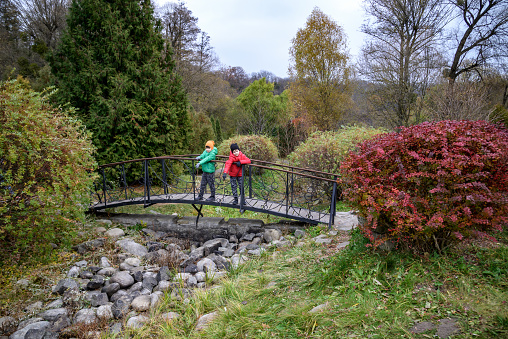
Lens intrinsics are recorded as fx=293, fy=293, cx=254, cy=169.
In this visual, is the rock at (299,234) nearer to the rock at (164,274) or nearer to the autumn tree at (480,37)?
the rock at (164,274)

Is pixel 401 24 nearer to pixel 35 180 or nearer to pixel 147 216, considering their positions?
pixel 147 216

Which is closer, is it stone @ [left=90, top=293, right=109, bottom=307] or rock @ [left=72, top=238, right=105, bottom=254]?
stone @ [left=90, top=293, right=109, bottom=307]

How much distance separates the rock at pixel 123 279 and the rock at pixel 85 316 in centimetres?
62

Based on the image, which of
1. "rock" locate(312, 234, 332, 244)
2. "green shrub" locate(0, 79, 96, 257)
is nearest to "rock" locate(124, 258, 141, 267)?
"green shrub" locate(0, 79, 96, 257)

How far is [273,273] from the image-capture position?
380 centimetres

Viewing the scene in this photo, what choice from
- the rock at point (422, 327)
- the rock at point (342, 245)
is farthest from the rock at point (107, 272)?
the rock at point (422, 327)

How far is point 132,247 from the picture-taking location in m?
5.38

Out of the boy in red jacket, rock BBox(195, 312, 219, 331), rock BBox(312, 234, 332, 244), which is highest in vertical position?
the boy in red jacket

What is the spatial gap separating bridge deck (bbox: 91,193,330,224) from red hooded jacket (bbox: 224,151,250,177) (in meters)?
0.63

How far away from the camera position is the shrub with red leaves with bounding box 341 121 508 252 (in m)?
2.78

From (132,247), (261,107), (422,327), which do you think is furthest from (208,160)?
(261,107)

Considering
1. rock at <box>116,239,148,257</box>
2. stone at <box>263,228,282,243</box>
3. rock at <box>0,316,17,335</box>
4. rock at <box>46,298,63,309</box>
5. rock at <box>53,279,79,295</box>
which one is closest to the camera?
rock at <box>0,316,17,335</box>

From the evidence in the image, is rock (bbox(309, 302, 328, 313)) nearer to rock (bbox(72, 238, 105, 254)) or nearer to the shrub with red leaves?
the shrub with red leaves

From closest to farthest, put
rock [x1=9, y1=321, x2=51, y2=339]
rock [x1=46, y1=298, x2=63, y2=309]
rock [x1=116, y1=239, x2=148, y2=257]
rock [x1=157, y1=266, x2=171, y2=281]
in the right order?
rock [x1=9, y1=321, x2=51, y2=339] < rock [x1=46, y1=298, x2=63, y2=309] < rock [x1=157, y1=266, x2=171, y2=281] < rock [x1=116, y1=239, x2=148, y2=257]
